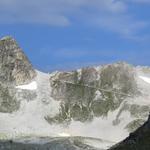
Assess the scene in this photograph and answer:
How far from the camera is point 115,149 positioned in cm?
8938

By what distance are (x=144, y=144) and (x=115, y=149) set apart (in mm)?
4379

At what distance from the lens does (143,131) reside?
90812mm

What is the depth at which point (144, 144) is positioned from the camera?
3415 inches

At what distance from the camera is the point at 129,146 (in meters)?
88.6

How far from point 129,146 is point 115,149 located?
1939 millimetres

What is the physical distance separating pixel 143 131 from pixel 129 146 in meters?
3.43

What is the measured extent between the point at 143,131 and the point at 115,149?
448 cm
